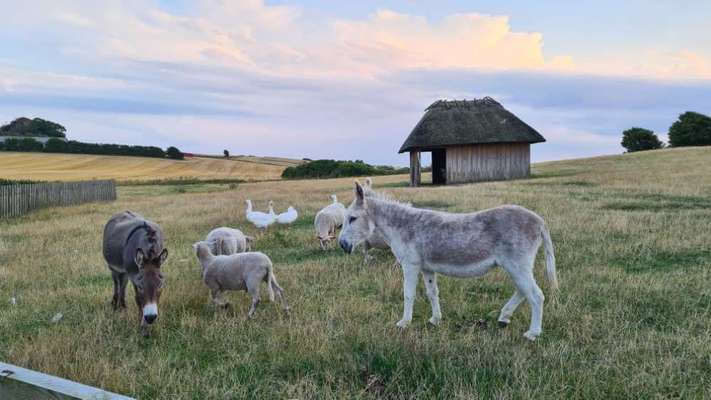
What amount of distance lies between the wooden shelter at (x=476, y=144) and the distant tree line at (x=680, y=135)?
51.7 m

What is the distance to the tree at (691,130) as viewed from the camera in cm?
8131

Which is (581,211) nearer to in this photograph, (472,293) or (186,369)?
(472,293)

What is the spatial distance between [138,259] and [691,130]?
94934mm

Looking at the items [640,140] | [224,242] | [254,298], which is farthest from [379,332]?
[640,140]

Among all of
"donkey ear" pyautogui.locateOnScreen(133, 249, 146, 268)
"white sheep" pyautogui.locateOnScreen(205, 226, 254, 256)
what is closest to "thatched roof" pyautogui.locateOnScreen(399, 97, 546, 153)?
"white sheep" pyautogui.locateOnScreen(205, 226, 254, 256)

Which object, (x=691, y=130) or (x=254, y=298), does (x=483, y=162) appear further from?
(x=691, y=130)

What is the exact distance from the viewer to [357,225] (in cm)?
816

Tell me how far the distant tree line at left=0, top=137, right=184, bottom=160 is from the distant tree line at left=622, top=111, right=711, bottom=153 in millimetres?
78031

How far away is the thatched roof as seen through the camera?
42781 mm

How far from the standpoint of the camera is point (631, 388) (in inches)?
210

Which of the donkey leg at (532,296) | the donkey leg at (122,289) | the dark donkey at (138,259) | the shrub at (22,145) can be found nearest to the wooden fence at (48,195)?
the dark donkey at (138,259)

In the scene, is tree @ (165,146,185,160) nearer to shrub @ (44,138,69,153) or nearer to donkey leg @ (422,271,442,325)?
shrub @ (44,138,69,153)

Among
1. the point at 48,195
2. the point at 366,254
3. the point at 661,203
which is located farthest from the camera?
the point at 48,195

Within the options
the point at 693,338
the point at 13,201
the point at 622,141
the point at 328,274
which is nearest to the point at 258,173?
the point at 13,201
